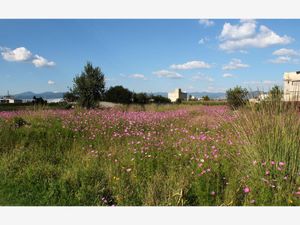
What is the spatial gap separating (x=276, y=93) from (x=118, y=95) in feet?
48.0

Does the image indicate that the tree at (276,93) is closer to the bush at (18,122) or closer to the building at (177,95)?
the bush at (18,122)

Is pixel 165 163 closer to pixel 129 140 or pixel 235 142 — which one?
pixel 235 142

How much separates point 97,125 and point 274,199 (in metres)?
4.99

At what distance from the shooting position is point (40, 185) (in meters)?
4.00

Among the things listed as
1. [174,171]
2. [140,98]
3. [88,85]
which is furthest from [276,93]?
[140,98]

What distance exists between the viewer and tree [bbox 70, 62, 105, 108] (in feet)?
43.1

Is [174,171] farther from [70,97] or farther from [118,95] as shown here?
[118,95]

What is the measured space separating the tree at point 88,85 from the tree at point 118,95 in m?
4.31

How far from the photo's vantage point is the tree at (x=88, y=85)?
1315cm

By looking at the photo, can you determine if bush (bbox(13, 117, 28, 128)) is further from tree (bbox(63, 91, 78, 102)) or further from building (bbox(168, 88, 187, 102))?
building (bbox(168, 88, 187, 102))

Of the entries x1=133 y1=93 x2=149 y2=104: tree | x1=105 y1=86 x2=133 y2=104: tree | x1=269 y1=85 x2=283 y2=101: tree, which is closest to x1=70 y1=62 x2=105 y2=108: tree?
x1=105 y1=86 x2=133 y2=104: tree

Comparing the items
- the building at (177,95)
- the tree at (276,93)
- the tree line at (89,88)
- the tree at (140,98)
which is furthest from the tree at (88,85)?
the building at (177,95)

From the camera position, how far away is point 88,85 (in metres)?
13.1
